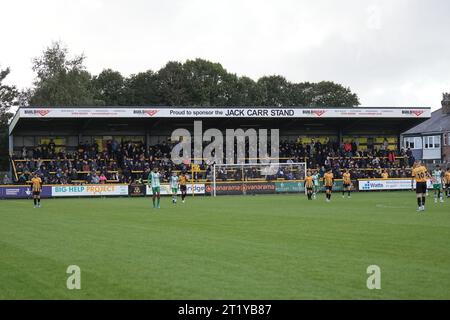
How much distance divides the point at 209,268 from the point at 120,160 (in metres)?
50.1

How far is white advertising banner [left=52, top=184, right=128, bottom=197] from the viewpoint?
5288 cm

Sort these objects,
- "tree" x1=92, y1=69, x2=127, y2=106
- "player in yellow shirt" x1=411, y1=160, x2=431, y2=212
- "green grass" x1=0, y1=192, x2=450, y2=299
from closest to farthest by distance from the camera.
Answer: "green grass" x1=0, y1=192, x2=450, y2=299 → "player in yellow shirt" x1=411, y1=160, x2=431, y2=212 → "tree" x1=92, y1=69, x2=127, y2=106

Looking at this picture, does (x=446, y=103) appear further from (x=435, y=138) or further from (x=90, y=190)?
(x=90, y=190)

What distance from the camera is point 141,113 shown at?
58406 mm

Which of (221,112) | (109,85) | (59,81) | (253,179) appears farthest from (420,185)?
(109,85)

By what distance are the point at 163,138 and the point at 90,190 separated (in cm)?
1415

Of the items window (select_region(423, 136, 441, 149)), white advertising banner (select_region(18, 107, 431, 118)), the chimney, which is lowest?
window (select_region(423, 136, 441, 149))

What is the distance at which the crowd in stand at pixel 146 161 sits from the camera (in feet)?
183

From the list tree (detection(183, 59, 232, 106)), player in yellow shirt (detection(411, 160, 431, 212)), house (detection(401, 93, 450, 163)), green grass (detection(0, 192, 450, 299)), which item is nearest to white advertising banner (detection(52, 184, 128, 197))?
player in yellow shirt (detection(411, 160, 431, 212))

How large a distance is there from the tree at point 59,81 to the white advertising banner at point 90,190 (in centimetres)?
3032

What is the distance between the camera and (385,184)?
59500mm

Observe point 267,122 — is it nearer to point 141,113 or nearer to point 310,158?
point 310,158

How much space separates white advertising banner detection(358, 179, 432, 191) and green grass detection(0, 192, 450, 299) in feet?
119

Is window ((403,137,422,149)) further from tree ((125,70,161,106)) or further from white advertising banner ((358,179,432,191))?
white advertising banner ((358,179,432,191))
